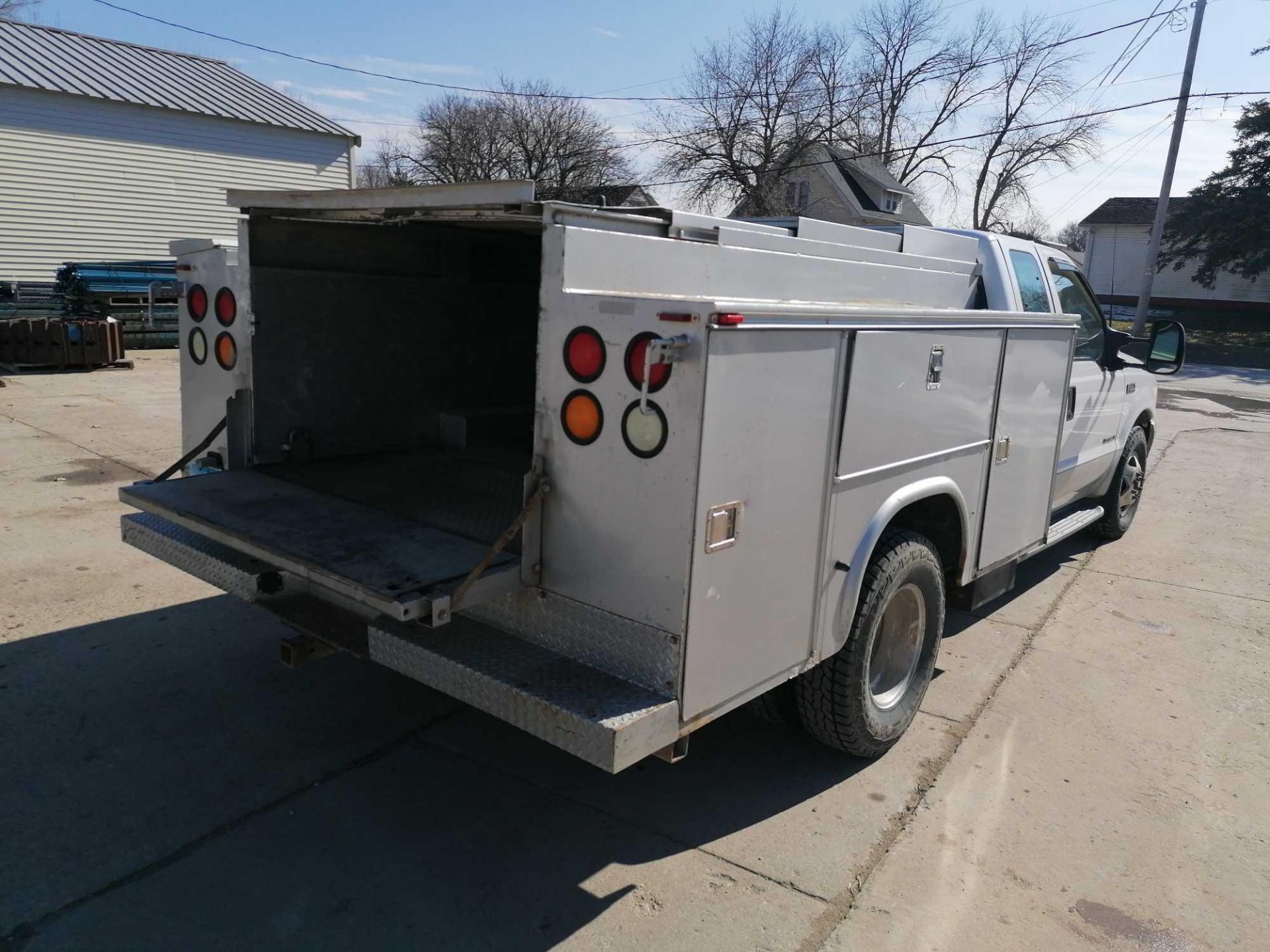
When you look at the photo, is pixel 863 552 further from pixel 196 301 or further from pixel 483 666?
pixel 196 301

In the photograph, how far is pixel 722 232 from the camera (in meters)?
3.23

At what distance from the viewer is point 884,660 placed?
3955 mm

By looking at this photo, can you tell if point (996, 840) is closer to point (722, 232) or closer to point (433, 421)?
point (722, 232)

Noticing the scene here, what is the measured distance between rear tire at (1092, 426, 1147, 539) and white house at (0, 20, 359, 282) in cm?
1552

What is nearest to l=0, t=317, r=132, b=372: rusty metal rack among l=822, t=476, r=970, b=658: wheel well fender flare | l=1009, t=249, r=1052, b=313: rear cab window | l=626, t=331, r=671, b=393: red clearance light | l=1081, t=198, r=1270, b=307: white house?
l=1009, t=249, r=1052, b=313: rear cab window

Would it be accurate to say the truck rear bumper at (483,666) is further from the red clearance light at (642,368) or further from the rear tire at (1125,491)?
the rear tire at (1125,491)

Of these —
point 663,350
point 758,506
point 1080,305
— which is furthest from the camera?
point 1080,305

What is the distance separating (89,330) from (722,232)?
13848 mm

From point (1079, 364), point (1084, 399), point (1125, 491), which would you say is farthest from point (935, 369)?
point (1125, 491)

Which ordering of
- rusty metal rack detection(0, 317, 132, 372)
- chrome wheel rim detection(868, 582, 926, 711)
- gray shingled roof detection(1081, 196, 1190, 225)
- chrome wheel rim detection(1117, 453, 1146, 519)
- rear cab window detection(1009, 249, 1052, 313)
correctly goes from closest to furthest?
1. chrome wheel rim detection(868, 582, 926, 711)
2. rear cab window detection(1009, 249, 1052, 313)
3. chrome wheel rim detection(1117, 453, 1146, 519)
4. rusty metal rack detection(0, 317, 132, 372)
5. gray shingled roof detection(1081, 196, 1190, 225)

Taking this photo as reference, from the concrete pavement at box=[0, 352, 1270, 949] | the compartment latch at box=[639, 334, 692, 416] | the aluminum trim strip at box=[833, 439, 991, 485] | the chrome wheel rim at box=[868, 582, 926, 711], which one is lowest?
the concrete pavement at box=[0, 352, 1270, 949]

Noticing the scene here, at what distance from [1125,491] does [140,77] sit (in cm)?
2268

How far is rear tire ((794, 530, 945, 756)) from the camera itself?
11.5 feet

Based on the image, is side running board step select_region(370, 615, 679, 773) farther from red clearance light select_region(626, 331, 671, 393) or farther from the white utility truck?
red clearance light select_region(626, 331, 671, 393)
